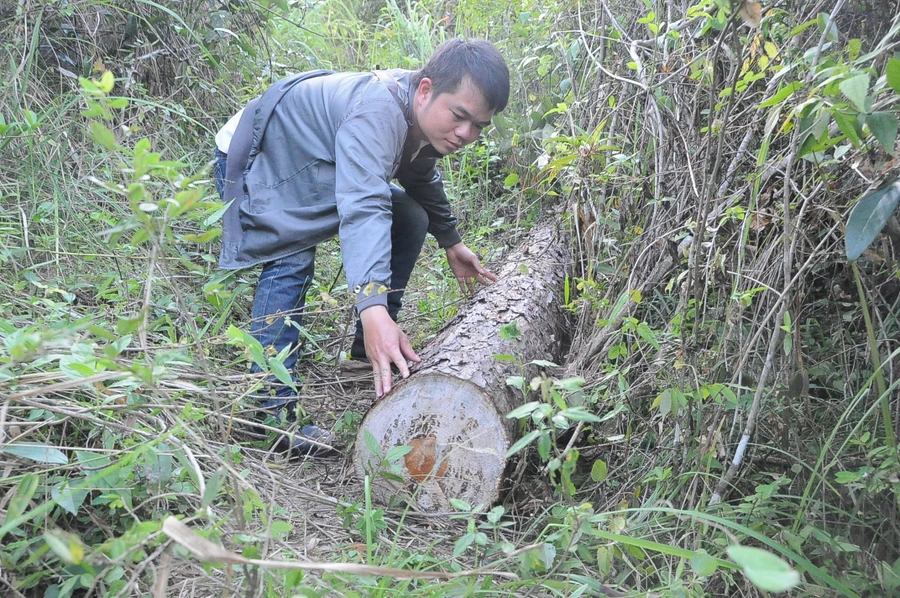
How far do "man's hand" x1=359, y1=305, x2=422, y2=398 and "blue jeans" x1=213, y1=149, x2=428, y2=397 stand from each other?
0.18 m

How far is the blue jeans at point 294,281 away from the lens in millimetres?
2355

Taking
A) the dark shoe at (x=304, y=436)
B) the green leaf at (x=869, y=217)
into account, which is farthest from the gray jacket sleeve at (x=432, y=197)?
the green leaf at (x=869, y=217)

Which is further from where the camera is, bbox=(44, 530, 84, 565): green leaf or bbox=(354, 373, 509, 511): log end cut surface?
bbox=(354, 373, 509, 511): log end cut surface

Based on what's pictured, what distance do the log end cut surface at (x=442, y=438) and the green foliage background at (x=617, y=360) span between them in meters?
0.10

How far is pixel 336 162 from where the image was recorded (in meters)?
2.33

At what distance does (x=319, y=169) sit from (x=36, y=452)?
1393mm

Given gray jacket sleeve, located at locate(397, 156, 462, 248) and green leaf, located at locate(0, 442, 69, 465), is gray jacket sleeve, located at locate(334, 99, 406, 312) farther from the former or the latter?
green leaf, located at locate(0, 442, 69, 465)

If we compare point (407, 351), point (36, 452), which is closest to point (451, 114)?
point (407, 351)

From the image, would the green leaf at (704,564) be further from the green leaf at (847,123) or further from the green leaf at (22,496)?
the green leaf at (22,496)

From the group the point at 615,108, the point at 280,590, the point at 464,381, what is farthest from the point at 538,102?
the point at 280,590

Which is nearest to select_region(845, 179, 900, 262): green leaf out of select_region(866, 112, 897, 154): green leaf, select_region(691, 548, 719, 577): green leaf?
select_region(866, 112, 897, 154): green leaf

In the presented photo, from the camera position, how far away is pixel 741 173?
210cm

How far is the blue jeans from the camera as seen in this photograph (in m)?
2.36

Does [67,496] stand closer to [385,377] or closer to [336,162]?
[385,377]
